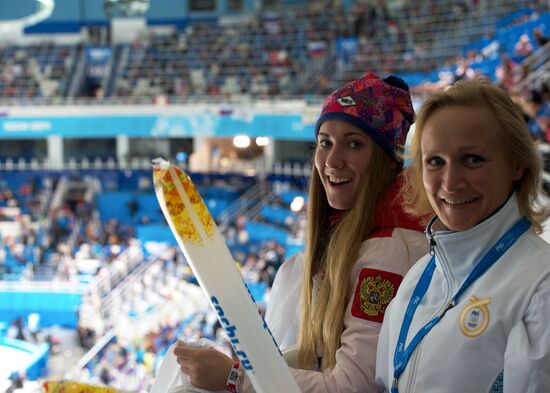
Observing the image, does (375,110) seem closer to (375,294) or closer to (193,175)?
(375,294)

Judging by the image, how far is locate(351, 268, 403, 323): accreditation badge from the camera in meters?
1.21

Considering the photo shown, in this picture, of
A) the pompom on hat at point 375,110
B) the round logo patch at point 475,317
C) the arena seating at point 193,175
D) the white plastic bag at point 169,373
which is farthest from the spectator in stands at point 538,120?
the round logo patch at point 475,317

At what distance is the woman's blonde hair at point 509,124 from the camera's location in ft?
3.11

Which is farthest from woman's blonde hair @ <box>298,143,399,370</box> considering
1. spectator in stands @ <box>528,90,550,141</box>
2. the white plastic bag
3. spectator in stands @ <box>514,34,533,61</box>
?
spectator in stands @ <box>514,34,533,61</box>

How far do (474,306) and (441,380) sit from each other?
0.36 feet

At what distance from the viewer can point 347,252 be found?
126 cm

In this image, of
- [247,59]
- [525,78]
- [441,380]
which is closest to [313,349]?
[441,380]

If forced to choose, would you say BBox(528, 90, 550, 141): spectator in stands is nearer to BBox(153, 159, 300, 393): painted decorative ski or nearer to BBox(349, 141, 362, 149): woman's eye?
BBox(349, 141, 362, 149): woman's eye

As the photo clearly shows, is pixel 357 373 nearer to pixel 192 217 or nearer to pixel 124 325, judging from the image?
pixel 192 217

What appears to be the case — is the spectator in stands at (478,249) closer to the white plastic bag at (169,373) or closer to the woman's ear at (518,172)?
the woman's ear at (518,172)

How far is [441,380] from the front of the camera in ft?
3.12

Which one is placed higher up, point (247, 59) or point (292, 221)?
point (247, 59)

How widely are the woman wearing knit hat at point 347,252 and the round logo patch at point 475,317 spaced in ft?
0.91

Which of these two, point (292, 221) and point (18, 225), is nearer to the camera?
point (292, 221)
